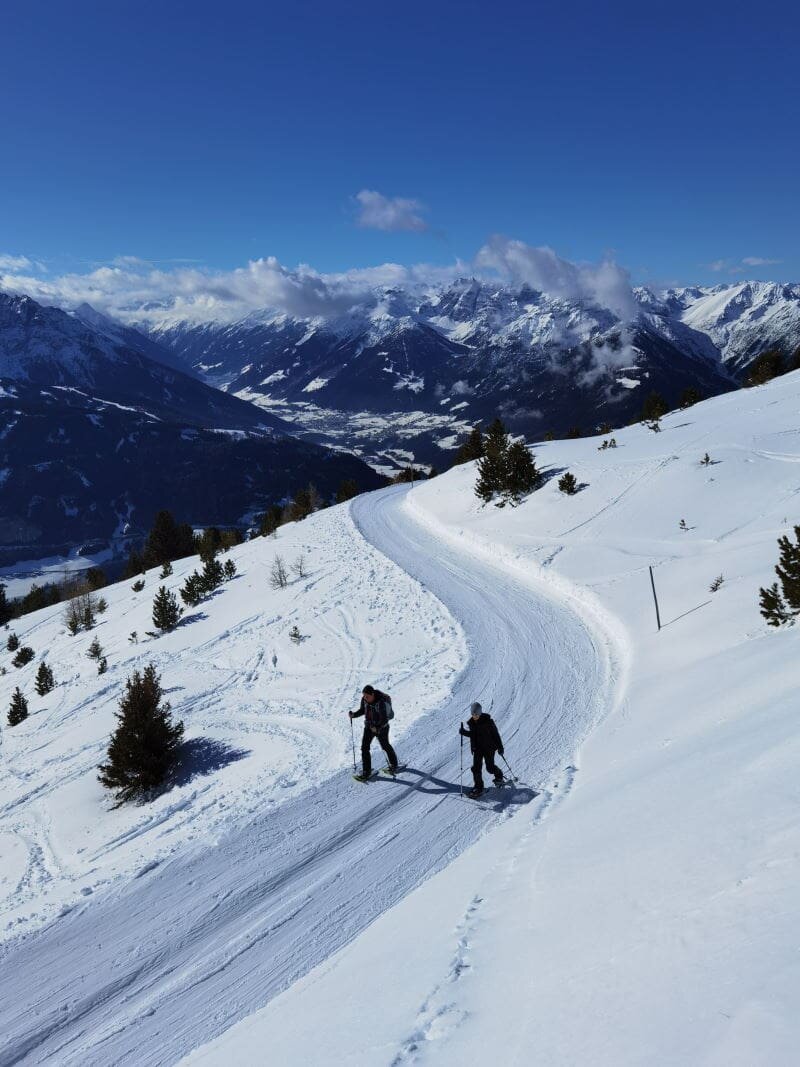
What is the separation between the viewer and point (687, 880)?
200 inches

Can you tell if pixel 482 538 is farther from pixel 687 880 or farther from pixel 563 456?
pixel 687 880

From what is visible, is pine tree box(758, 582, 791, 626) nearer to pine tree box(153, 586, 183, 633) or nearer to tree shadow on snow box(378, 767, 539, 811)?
tree shadow on snow box(378, 767, 539, 811)

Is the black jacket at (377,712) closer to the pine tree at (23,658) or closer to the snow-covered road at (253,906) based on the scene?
the snow-covered road at (253,906)

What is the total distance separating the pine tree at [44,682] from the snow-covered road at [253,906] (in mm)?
19279

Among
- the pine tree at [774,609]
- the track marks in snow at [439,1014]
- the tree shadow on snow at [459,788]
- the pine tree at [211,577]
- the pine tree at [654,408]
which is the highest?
the pine tree at [654,408]

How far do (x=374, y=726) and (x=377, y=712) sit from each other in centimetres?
25

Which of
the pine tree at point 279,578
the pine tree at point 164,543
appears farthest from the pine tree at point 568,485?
the pine tree at point 164,543

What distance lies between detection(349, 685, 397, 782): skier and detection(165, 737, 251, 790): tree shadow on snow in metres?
3.35

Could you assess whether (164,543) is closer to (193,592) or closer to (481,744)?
(193,592)

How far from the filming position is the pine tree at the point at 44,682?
25750 millimetres

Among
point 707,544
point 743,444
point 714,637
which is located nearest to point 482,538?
point 707,544

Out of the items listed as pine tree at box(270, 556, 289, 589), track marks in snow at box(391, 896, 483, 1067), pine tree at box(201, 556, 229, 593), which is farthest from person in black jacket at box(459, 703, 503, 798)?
pine tree at box(201, 556, 229, 593)

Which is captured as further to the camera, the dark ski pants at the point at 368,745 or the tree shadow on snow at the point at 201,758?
the tree shadow on snow at the point at 201,758

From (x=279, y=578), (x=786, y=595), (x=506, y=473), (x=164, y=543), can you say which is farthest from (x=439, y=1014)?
(x=164, y=543)
